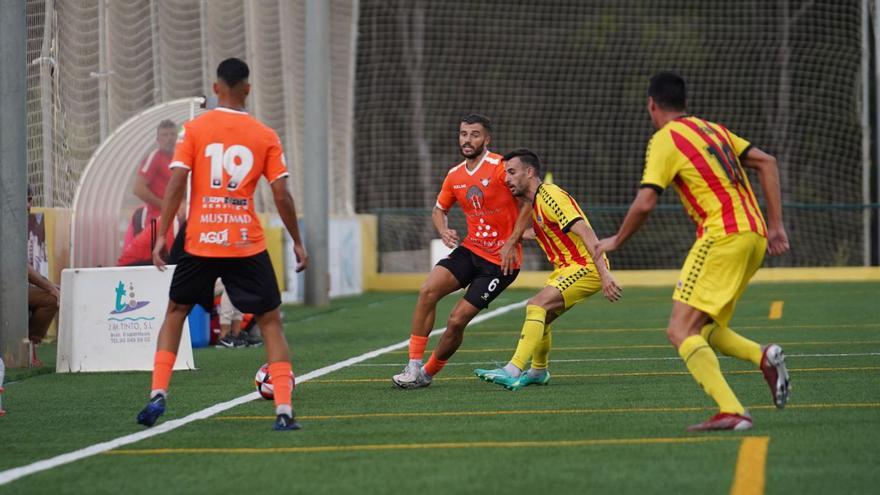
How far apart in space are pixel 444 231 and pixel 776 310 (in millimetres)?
9956

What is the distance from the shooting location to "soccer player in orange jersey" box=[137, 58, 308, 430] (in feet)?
28.0

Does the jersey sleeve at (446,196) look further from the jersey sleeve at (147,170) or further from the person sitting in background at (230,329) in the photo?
the jersey sleeve at (147,170)

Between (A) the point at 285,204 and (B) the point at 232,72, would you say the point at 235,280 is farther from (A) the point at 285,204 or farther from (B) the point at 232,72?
(B) the point at 232,72

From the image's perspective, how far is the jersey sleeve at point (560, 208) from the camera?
10.7 meters

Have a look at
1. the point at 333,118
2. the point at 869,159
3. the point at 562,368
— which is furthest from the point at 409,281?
the point at 562,368

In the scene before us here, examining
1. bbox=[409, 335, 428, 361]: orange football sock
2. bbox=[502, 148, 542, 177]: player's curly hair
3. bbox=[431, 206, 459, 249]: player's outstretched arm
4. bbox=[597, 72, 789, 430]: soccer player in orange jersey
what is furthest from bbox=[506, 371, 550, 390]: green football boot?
bbox=[597, 72, 789, 430]: soccer player in orange jersey

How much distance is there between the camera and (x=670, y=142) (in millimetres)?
8000

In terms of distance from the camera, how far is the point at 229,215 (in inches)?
337

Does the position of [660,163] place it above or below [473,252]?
above

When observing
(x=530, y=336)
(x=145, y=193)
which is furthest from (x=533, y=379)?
(x=145, y=193)

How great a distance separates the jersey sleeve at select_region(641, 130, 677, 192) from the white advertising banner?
5.73 metres

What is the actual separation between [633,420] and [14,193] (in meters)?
6.60

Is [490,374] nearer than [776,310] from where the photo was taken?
Yes

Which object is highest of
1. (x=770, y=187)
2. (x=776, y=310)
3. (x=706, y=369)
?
(x=770, y=187)
